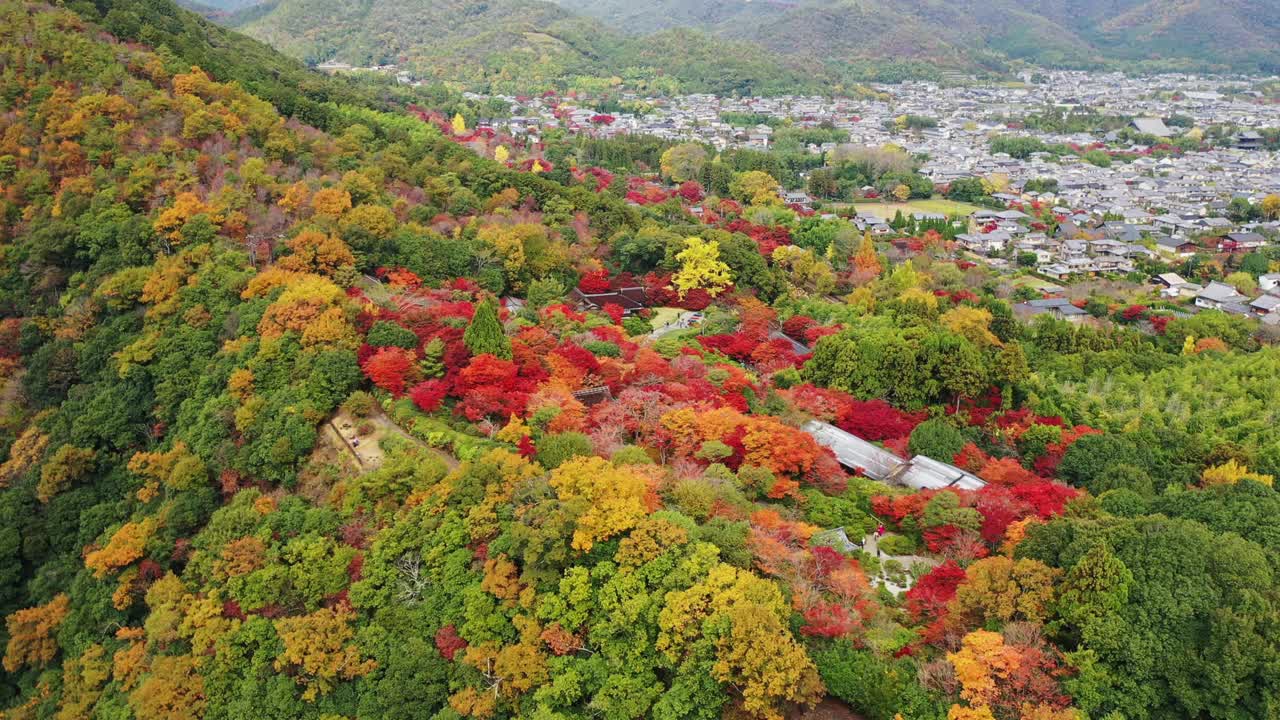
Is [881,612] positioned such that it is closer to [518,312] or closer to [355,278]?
[518,312]

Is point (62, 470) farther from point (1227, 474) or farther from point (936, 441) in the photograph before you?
point (1227, 474)

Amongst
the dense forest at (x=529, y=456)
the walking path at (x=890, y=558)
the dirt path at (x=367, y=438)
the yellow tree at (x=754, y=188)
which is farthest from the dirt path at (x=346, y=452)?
the yellow tree at (x=754, y=188)

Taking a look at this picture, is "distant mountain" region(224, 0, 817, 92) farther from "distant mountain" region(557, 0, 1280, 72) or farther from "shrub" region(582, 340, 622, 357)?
"shrub" region(582, 340, 622, 357)

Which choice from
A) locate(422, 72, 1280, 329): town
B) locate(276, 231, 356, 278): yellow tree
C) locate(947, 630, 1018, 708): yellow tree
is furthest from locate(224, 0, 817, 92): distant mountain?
locate(947, 630, 1018, 708): yellow tree

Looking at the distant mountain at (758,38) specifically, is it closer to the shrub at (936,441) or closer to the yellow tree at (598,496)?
the shrub at (936,441)

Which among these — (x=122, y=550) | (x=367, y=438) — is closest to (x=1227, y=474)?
(x=367, y=438)

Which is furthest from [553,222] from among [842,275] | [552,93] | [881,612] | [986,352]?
[552,93]
